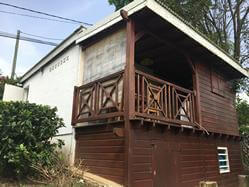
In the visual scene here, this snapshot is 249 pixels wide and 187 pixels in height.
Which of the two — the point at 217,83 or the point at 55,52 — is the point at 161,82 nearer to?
the point at 217,83

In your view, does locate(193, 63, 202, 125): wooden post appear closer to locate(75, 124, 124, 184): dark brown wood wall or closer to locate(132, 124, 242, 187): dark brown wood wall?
locate(132, 124, 242, 187): dark brown wood wall

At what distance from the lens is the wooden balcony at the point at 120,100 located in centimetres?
582

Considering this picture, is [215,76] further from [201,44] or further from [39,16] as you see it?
[39,16]

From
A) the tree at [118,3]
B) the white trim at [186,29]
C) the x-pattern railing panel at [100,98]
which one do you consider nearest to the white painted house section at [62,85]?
the x-pattern railing panel at [100,98]

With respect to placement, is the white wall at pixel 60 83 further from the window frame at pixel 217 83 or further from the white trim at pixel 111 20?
the window frame at pixel 217 83

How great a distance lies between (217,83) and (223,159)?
293 cm

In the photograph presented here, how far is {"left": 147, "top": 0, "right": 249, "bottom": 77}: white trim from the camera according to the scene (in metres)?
5.85

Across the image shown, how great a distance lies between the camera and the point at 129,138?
5.28m

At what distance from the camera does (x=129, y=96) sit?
551cm

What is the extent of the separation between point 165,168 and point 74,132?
2831 mm

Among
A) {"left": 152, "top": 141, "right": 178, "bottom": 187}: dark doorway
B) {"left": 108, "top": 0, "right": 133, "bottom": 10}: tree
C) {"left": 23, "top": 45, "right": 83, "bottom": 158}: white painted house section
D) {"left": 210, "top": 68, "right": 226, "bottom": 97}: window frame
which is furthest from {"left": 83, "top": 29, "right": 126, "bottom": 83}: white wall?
{"left": 108, "top": 0, "right": 133, "bottom": 10}: tree

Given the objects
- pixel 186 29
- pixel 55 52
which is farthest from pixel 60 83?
pixel 186 29

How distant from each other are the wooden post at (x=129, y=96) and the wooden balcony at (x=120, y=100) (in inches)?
6.7

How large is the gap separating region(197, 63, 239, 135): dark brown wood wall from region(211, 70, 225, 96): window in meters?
0.17
